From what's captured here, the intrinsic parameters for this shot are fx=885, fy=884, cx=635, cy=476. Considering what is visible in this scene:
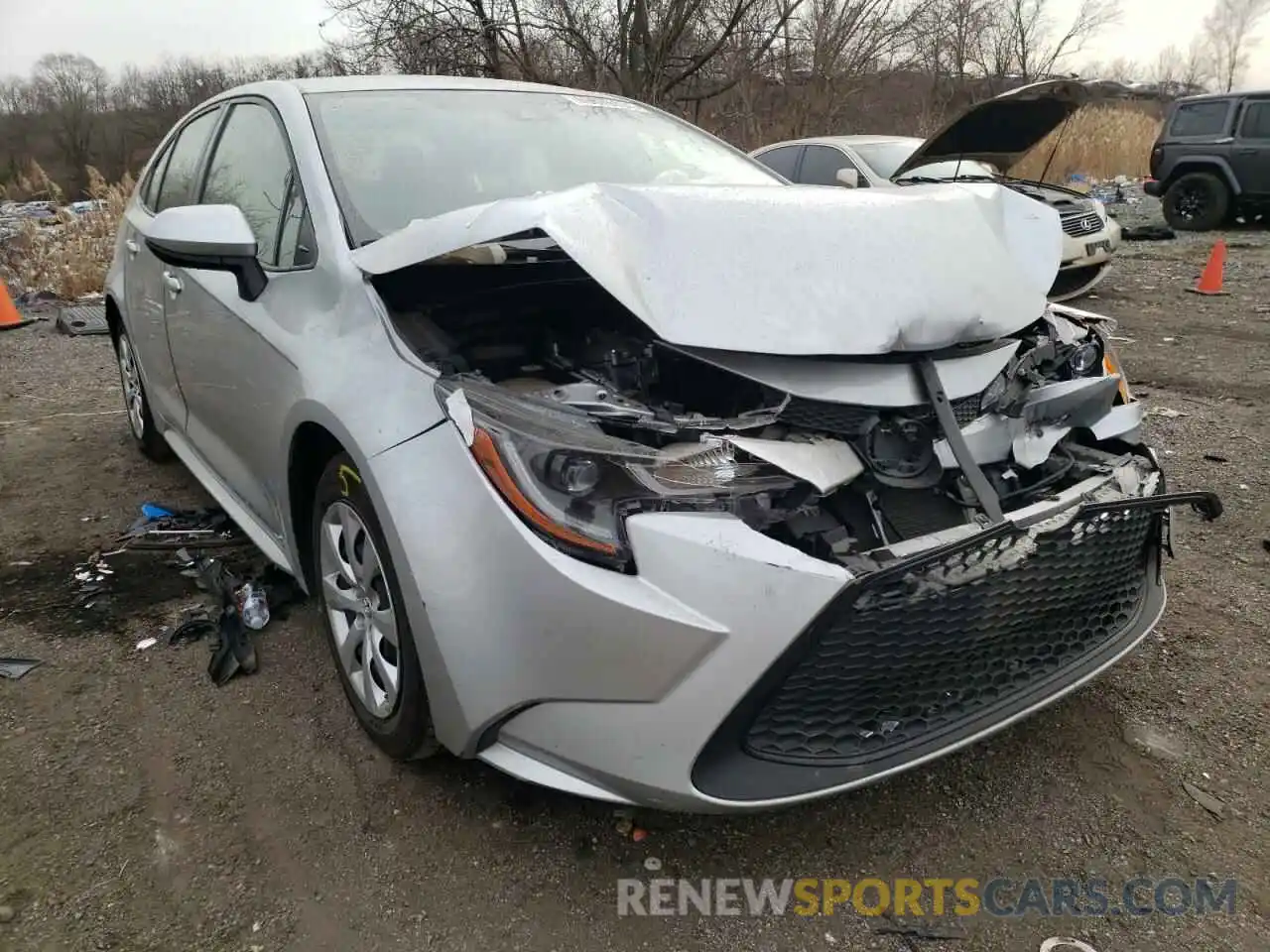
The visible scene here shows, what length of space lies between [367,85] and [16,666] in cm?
212

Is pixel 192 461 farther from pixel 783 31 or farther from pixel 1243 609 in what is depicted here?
pixel 783 31

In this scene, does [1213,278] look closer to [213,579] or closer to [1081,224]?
[1081,224]

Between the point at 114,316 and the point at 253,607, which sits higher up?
Result: the point at 114,316

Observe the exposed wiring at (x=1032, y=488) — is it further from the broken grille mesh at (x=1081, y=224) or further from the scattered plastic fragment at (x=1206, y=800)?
the broken grille mesh at (x=1081, y=224)

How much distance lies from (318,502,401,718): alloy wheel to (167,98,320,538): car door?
1.08ft

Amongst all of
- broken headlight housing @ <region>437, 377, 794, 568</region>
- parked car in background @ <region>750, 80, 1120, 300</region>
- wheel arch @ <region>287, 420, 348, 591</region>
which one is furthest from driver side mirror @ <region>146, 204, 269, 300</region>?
parked car in background @ <region>750, 80, 1120, 300</region>

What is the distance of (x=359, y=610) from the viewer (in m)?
2.18

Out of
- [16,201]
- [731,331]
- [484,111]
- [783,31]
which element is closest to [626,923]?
[731,331]

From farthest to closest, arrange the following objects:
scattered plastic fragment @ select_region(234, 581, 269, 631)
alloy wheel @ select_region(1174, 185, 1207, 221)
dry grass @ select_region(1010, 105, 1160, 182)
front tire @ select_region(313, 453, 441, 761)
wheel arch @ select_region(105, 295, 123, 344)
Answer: dry grass @ select_region(1010, 105, 1160, 182)
alloy wheel @ select_region(1174, 185, 1207, 221)
wheel arch @ select_region(105, 295, 123, 344)
scattered plastic fragment @ select_region(234, 581, 269, 631)
front tire @ select_region(313, 453, 441, 761)

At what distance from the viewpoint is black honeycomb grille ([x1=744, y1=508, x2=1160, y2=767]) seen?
1.63m

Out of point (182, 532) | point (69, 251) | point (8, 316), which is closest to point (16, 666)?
point (182, 532)

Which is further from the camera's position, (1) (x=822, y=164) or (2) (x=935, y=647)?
(1) (x=822, y=164)

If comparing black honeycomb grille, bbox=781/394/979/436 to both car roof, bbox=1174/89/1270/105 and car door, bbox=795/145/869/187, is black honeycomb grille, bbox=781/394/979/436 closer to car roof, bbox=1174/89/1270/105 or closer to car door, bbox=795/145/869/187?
car door, bbox=795/145/869/187

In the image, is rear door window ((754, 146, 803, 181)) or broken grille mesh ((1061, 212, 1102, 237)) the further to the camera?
rear door window ((754, 146, 803, 181))
